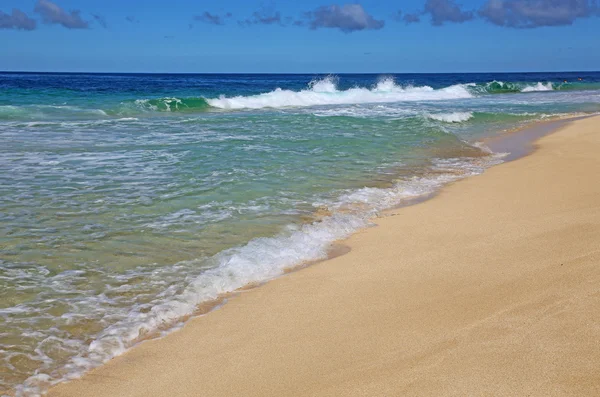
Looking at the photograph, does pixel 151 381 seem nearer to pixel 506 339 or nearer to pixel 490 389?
pixel 490 389

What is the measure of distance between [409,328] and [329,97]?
32952mm

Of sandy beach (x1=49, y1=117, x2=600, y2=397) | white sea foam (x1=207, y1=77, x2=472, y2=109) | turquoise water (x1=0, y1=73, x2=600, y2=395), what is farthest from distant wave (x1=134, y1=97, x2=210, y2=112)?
sandy beach (x1=49, y1=117, x2=600, y2=397)

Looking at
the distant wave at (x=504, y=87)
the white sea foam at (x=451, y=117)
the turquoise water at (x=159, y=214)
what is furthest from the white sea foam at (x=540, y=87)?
the turquoise water at (x=159, y=214)

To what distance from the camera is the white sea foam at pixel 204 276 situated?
3.26 m

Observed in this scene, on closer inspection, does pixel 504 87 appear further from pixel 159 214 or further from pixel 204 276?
pixel 204 276

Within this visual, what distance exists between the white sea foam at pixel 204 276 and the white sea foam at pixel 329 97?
75.3 ft

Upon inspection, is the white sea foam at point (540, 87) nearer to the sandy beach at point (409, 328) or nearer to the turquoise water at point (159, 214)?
the turquoise water at point (159, 214)

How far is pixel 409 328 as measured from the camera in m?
3.33

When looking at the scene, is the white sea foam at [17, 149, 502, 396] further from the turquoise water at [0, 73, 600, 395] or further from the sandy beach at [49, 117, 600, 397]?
the sandy beach at [49, 117, 600, 397]

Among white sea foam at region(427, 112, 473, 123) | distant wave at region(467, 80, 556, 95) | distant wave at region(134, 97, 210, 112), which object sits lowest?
white sea foam at region(427, 112, 473, 123)

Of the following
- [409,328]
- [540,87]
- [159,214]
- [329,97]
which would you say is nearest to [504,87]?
[540,87]

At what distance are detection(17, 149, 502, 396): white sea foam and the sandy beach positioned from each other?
14 centimetres

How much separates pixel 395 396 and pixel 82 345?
1832 mm

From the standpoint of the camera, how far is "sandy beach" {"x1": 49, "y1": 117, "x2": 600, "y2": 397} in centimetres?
272
